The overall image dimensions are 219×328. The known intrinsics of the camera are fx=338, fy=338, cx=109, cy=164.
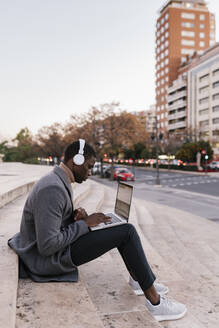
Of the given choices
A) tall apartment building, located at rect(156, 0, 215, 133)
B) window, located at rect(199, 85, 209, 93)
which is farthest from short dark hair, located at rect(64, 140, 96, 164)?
tall apartment building, located at rect(156, 0, 215, 133)

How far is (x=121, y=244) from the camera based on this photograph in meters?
2.71

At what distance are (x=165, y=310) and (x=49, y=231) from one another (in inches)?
44.2

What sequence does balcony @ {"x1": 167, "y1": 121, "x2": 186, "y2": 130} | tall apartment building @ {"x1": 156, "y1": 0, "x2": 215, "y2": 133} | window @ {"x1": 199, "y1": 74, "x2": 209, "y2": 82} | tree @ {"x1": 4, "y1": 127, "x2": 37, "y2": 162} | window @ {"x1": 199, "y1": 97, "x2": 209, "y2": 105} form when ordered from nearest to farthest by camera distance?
tree @ {"x1": 4, "y1": 127, "x2": 37, "y2": 162} < window @ {"x1": 199, "y1": 74, "x2": 209, "y2": 82} < window @ {"x1": 199, "y1": 97, "x2": 209, "y2": 105} < balcony @ {"x1": 167, "y1": 121, "x2": 186, "y2": 130} < tall apartment building @ {"x1": 156, "y1": 0, "x2": 215, "y2": 133}

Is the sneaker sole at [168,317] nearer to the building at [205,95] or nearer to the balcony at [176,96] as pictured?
the building at [205,95]

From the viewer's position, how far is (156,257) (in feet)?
15.6

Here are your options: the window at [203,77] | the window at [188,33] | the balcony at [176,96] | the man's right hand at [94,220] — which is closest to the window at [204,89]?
the window at [203,77]

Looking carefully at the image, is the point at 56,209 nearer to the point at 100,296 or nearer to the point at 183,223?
the point at 100,296

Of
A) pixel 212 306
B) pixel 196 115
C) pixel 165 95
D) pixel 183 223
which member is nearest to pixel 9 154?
pixel 196 115

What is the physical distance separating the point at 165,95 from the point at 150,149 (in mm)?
34263

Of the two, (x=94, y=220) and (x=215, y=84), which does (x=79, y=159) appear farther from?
(x=215, y=84)

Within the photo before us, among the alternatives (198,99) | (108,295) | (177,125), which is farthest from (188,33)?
(108,295)

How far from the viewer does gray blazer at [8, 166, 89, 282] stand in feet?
7.95

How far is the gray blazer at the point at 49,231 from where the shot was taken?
95.3 inches

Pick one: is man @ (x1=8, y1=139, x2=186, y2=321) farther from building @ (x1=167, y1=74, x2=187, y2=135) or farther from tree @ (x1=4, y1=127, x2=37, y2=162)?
building @ (x1=167, y1=74, x2=187, y2=135)
